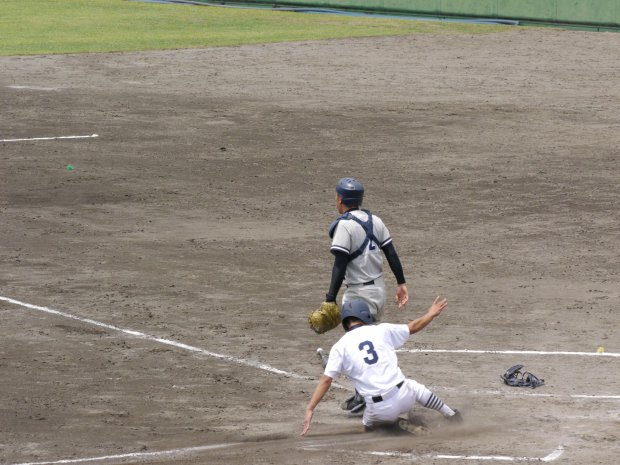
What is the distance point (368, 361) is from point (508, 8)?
29.7 metres

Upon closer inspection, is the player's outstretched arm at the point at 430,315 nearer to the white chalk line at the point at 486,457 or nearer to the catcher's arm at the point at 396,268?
the catcher's arm at the point at 396,268

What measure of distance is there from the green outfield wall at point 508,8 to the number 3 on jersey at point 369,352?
1124 inches

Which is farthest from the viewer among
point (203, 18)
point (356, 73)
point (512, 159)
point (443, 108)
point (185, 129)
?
point (203, 18)

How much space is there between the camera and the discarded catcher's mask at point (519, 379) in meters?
12.1

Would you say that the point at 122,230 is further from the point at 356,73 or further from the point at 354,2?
the point at 354,2

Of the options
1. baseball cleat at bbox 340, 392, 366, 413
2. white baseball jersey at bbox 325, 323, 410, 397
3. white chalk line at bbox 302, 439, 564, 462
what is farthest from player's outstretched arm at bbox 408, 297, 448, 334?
white chalk line at bbox 302, 439, 564, 462

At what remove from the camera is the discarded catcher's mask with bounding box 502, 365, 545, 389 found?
12117mm

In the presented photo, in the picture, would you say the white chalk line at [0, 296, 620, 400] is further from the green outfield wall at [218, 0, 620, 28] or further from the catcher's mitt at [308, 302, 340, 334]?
the green outfield wall at [218, 0, 620, 28]

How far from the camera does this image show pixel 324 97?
28406mm

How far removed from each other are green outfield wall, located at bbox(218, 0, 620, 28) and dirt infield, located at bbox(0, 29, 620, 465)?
12.5ft

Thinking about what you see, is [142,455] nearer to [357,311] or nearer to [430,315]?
[357,311]

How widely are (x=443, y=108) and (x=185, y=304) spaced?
13373 mm

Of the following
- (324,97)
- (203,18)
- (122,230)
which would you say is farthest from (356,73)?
(122,230)

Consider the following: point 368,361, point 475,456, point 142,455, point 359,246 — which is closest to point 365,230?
point 359,246
